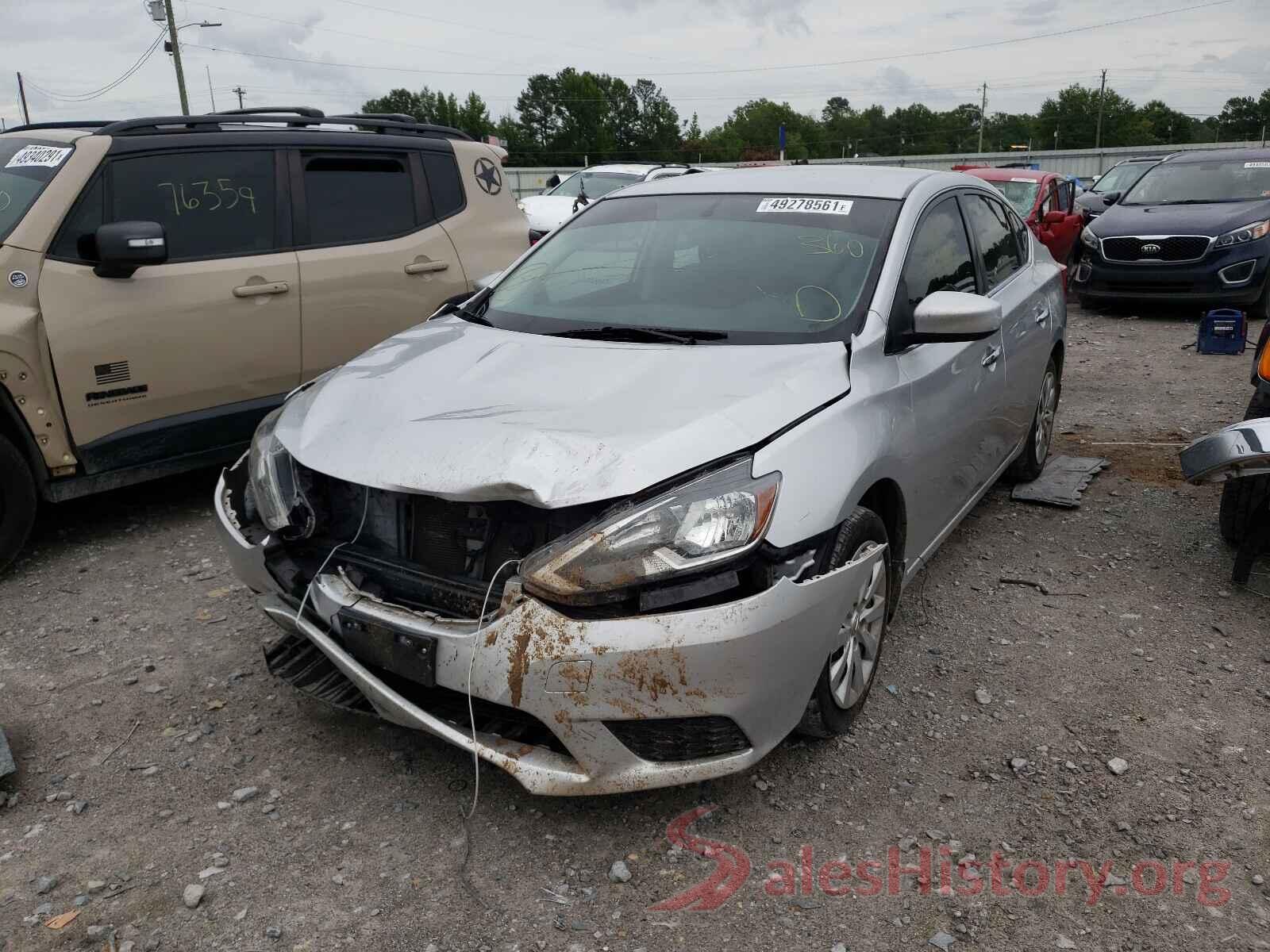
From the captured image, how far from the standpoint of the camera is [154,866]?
8.46 feet

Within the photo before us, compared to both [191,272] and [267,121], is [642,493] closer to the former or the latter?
[191,272]

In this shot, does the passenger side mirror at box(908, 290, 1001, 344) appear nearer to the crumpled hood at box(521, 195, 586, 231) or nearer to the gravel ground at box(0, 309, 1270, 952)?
the gravel ground at box(0, 309, 1270, 952)

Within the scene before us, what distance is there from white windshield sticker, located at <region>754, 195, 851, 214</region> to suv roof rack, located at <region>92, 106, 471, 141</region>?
2.78m

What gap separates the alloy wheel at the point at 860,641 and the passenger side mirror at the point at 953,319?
2.50 feet

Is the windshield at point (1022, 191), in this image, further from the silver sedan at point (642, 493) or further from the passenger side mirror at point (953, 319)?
the passenger side mirror at point (953, 319)

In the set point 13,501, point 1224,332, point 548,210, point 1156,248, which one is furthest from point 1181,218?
point 13,501

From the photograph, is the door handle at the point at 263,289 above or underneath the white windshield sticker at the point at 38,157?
underneath

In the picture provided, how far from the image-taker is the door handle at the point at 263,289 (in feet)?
15.8

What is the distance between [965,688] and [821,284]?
1.47 meters

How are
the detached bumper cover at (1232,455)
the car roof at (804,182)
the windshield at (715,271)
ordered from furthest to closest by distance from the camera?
the car roof at (804,182)
the detached bumper cover at (1232,455)
the windshield at (715,271)

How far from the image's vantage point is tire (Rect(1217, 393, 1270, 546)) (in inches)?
164

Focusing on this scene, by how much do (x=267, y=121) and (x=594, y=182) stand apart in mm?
10967

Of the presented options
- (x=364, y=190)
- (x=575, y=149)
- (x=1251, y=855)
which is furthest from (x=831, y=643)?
(x=575, y=149)

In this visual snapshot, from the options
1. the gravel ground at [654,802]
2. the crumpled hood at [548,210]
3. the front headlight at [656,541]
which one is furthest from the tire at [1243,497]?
the crumpled hood at [548,210]
